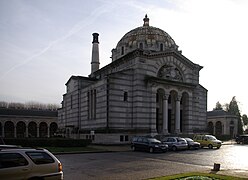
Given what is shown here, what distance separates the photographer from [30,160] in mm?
9977

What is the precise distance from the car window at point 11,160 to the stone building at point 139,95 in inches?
1308

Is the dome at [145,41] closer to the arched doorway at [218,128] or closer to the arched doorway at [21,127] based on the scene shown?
the arched doorway at [218,128]

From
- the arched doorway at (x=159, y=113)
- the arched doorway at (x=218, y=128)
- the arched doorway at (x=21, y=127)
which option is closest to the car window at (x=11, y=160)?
the arched doorway at (x=159, y=113)

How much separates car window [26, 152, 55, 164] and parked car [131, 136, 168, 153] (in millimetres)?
21716

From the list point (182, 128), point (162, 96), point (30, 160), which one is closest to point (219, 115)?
point (182, 128)

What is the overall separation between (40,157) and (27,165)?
26.1 inches

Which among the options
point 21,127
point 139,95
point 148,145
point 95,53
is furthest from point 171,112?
point 21,127

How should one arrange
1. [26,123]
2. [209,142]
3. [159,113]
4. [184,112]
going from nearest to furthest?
[209,142] < [159,113] < [184,112] < [26,123]

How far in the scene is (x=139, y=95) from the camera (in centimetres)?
4478

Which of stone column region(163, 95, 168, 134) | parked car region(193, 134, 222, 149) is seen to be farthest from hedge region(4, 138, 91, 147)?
parked car region(193, 134, 222, 149)

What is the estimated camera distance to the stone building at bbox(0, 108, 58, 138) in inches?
3359

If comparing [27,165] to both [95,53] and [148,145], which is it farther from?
[95,53]

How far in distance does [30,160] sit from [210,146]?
3406cm

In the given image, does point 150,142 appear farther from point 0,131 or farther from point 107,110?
point 0,131
